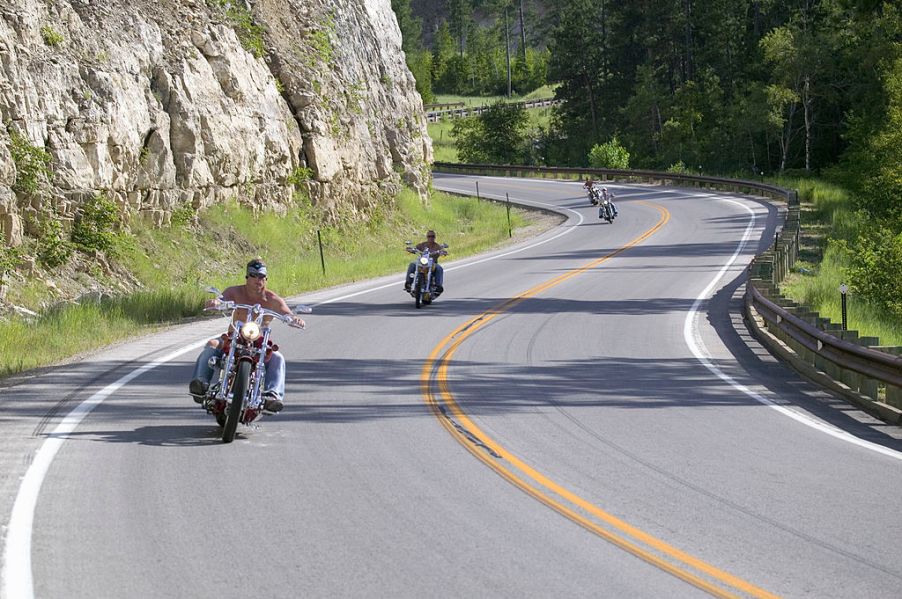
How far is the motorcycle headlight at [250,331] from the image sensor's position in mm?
10203

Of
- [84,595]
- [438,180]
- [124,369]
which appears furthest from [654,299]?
[438,180]

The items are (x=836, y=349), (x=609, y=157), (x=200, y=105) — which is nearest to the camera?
(x=836, y=349)

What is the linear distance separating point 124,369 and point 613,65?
9454 cm

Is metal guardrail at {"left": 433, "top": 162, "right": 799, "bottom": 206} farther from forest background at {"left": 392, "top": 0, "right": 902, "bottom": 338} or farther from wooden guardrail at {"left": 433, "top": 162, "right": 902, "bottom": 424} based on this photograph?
wooden guardrail at {"left": 433, "top": 162, "right": 902, "bottom": 424}

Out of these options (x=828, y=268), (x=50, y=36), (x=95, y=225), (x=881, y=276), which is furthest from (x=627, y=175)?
(x=95, y=225)

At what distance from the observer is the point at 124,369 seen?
14617mm

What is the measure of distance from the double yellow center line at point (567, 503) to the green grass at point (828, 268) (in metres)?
9.97

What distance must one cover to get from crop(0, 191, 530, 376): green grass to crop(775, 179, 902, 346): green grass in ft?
34.9

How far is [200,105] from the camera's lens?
31.7 metres

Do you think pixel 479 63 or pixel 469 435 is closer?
pixel 469 435

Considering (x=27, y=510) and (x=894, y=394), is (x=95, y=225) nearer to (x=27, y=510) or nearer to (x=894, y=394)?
(x=27, y=510)

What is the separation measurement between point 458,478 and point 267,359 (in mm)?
2543

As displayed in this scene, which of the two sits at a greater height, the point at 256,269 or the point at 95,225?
the point at 256,269

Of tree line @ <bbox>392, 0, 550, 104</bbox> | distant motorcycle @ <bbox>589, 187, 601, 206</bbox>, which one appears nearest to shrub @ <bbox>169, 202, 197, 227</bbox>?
distant motorcycle @ <bbox>589, 187, 601, 206</bbox>
